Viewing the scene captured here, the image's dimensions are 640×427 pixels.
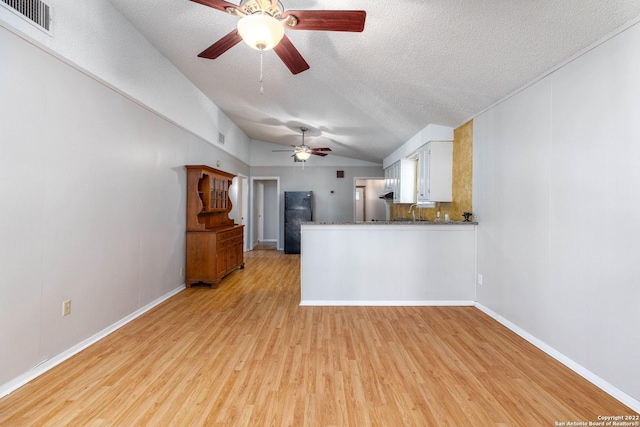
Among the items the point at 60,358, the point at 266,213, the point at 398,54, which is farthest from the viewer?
the point at 266,213

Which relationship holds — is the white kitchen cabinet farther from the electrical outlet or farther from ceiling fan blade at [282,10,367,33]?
the electrical outlet

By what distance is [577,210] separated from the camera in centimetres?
227

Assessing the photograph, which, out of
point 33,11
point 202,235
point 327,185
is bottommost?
point 202,235

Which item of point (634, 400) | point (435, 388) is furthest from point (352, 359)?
point (634, 400)

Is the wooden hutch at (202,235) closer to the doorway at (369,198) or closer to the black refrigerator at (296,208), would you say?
the black refrigerator at (296,208)

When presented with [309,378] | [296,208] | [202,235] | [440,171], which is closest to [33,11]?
[202,235]

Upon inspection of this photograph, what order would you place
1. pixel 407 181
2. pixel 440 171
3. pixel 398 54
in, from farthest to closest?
pixel 407 181
pixel 440 171
pixel 398 54

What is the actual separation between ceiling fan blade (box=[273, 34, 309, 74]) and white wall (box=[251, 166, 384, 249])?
237 inches

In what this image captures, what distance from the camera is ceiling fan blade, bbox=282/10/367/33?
174 centimetres

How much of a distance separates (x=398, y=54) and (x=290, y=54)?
108 centimetres

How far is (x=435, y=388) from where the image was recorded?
79.1 inches

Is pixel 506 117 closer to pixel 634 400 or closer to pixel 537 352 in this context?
pixel 537 352

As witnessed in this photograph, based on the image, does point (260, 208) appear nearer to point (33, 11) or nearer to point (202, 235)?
point (202, 235)

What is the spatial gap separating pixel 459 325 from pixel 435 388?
1289 millimetres
